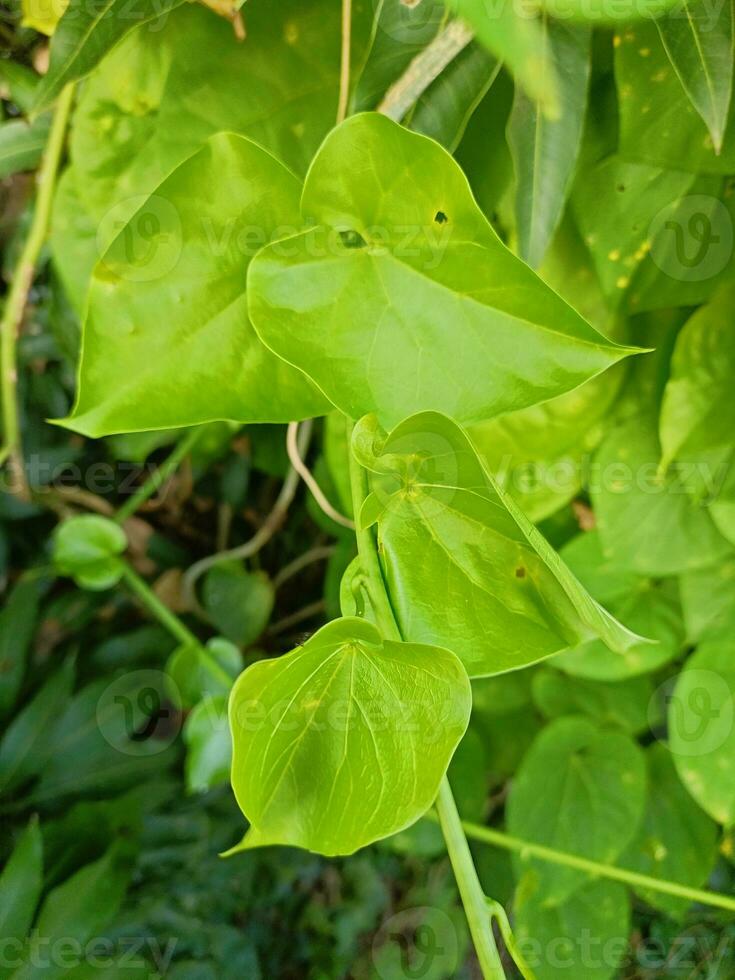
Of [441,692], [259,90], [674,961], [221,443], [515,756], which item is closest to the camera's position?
[441,692]

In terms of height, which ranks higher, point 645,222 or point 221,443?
point 645,222

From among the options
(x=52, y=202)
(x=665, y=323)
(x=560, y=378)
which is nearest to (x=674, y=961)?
(x=665, y=323)

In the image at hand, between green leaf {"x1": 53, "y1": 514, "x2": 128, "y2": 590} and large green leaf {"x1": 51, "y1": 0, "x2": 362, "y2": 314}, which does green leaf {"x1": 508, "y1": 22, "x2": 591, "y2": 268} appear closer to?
large green leaf {"x1": 51, "y1": 0, "x2": 362, "y2": 314}

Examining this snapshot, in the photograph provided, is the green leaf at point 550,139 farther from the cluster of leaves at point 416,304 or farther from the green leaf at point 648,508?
the green leaf at point 648,508

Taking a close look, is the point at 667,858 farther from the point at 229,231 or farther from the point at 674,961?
the point at 229,231

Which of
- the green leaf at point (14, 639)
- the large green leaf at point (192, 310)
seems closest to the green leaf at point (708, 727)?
the large green leaf at point (192, 310)

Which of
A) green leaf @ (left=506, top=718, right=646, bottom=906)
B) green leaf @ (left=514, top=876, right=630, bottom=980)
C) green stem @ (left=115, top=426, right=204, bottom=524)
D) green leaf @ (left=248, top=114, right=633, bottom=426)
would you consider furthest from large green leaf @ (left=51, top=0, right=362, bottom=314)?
green leaf @ (left=514, top=876, right=630, bottom=980)
